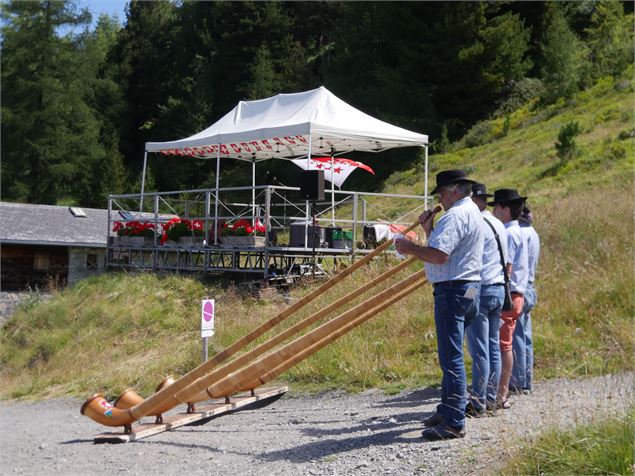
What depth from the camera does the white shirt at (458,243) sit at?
6.62 m

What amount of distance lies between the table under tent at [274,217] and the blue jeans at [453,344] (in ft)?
30.4

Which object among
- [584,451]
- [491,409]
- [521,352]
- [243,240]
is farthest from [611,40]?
[584,451]

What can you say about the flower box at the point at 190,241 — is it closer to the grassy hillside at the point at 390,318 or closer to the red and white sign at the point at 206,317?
the grassy hillside at the point at 390,318

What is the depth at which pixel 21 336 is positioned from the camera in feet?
62.4

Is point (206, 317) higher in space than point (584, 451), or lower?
higher

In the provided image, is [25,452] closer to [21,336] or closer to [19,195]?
[21,336]

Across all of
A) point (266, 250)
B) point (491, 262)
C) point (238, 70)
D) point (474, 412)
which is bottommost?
point (474, 412)

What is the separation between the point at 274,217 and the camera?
1788cm

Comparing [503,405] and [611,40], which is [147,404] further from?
[611,40]

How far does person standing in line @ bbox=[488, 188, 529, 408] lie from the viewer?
7.91 m

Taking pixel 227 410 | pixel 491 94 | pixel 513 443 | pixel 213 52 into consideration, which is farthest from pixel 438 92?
pixel 513 443

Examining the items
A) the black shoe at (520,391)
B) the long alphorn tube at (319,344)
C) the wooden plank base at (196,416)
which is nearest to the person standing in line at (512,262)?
the black shoe at (520,391)

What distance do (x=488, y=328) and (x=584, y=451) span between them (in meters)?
2.11

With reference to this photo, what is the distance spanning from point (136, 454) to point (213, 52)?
46.9 m
